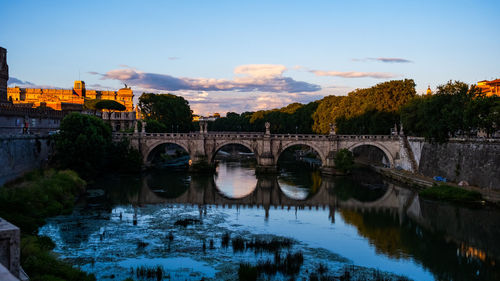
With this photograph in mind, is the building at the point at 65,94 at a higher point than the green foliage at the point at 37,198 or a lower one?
higher

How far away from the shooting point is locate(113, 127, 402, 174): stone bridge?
209ft

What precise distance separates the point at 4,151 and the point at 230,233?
23.1m

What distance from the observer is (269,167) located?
63156mm

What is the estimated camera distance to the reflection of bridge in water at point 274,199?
41.6 metres

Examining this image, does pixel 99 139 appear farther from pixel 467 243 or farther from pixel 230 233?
pixel 467 243

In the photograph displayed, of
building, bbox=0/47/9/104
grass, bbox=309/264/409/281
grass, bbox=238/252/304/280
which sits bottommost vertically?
grass, bbox=309/264/409/281

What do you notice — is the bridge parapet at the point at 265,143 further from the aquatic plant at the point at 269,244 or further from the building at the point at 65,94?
the building at the point at 65,94

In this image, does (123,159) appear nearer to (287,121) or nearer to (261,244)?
(261,244)

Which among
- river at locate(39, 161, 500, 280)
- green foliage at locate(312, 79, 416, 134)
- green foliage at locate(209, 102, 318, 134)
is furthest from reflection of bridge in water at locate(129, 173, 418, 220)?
green foliage at locate(209, 102, 318, 134)

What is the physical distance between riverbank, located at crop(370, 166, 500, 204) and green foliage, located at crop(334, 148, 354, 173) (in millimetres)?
5126

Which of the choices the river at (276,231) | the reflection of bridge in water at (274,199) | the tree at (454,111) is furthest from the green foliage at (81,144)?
the tree at (454,111)

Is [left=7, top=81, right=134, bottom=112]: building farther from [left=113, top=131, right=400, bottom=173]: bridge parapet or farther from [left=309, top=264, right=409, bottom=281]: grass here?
[left=309, top=264, right=409, bottom=281]: grass

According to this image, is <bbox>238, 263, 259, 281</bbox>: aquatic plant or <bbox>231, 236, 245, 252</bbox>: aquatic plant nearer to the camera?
<bbox>238, 263, 259, 281</bbox>: aquatic plant

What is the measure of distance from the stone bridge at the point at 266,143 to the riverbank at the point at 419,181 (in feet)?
13.8
